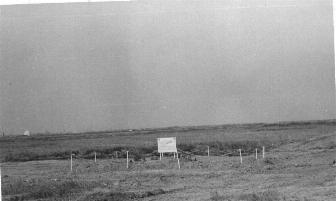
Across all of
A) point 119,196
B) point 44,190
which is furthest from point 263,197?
point 44,190

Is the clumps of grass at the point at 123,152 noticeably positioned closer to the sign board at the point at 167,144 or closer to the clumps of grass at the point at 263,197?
the sign board at the point at 167,144

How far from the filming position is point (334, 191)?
14.1 metres

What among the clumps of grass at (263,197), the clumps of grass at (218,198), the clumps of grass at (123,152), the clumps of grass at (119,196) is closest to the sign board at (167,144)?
the clumps of grass at (119,196)

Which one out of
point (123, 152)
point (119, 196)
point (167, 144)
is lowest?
point (119, 196)

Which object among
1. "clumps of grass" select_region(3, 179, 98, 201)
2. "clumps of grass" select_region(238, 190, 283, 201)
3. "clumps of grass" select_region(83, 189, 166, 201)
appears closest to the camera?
"clumps of grass" select_region(238, 190, 283, 201)

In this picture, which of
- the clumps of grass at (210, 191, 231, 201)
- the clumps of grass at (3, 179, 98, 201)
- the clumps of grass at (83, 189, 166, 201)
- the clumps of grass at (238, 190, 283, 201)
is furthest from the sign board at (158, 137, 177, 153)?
the clumps of grass at (238, 190, 283, 201)

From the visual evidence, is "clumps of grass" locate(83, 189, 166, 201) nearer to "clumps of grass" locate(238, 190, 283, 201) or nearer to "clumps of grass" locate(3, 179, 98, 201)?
"clumps of grass" locate(3, 179, 98, 201)

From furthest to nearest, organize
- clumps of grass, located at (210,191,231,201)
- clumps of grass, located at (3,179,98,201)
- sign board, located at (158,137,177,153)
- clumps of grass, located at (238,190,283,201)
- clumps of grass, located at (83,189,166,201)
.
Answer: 1. sign board, located at (158,137,177,153)
2. clumps of grass, located at (3,179,98,201)
3. clumps of grass, located at (83,189,166,201)
4. clumps of grass, located at (210,191,231,201)
5. clumps of grass, located at (238,190,283,201)

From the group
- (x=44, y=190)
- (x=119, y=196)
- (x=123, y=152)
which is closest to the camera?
(x=119, y=196)

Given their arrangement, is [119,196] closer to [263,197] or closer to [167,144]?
[263,197]

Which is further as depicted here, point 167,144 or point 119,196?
point 167,144

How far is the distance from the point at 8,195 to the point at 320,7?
13.4 meters

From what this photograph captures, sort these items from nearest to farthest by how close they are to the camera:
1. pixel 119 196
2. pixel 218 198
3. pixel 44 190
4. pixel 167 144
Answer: pixel 218 198 → pixel 119 196 → pixel 44 190 → pixel 167 144

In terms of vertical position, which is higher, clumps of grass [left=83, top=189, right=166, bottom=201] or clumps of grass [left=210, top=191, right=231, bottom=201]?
clumps of grass [left=210, top=191, right=231, bottom=201]
